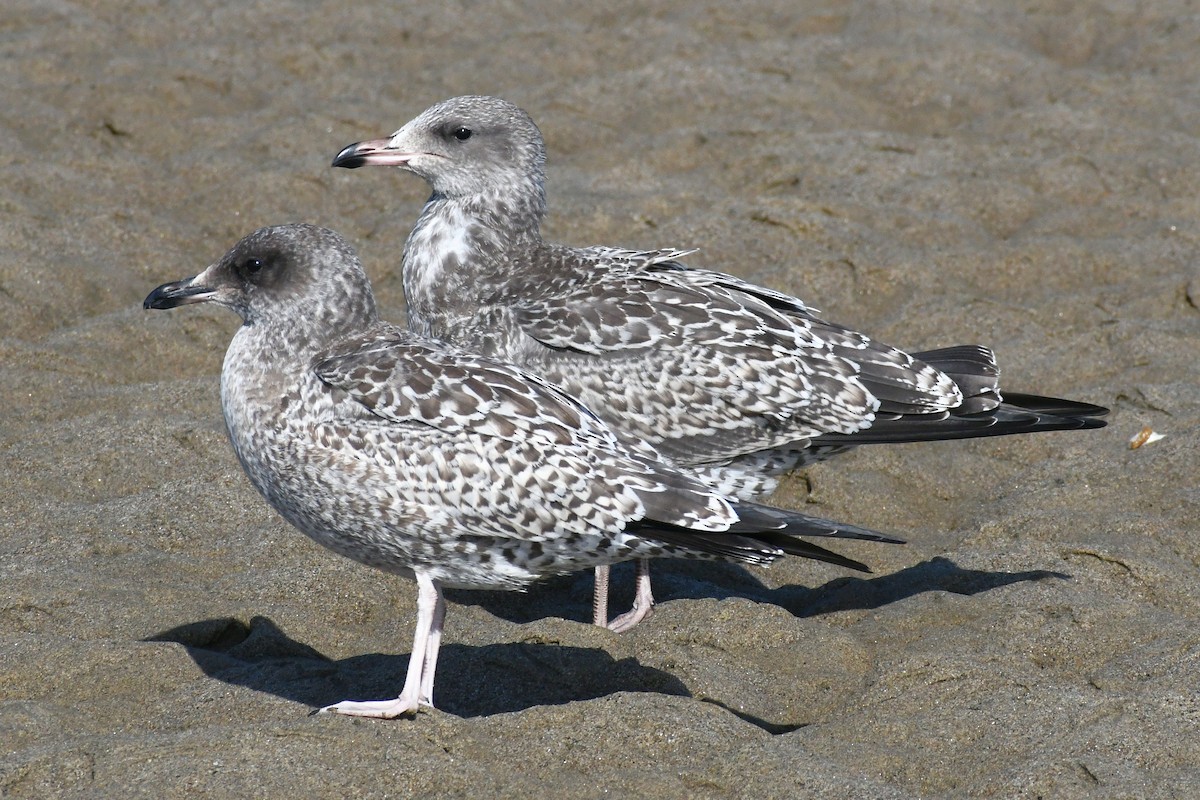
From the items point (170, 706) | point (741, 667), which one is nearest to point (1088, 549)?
point (741, 667)

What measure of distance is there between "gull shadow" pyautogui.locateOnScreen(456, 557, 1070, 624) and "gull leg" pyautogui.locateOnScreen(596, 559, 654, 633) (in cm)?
18

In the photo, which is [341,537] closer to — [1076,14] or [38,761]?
[38,761]

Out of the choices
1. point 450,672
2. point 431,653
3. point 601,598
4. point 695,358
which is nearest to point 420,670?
point 431,653

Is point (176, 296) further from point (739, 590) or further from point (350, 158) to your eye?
point (739, 590)

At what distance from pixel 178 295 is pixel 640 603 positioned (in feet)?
7.56

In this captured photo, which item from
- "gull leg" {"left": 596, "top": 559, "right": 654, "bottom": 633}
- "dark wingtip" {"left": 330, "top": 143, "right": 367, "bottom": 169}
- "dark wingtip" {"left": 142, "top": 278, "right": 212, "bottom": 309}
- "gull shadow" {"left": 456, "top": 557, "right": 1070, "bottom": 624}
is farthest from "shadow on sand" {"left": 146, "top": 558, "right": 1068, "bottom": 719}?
"dark wingtip" {"left": 330, "top": 143, "right": 367, "bottom": 169}

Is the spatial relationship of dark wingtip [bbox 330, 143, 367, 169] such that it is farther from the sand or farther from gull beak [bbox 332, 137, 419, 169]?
the sand

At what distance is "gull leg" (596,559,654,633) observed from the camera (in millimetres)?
6414

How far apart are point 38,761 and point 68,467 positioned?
8.67 feet

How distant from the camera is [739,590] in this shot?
677 cm

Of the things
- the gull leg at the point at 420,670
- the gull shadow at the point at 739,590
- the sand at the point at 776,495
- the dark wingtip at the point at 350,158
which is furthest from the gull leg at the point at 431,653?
the dark wingtip at the point at 350,158

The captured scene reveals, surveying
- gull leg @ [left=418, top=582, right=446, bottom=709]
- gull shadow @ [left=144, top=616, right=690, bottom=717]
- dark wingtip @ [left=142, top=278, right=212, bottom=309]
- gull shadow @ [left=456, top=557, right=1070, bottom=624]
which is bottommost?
gull shadow @ [left=456, top=557, right=1070, bottom=624]

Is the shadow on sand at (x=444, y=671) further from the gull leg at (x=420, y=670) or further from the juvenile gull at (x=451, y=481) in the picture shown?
the juvenile gull at (x=451, y=481)

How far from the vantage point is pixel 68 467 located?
688 centimetres
